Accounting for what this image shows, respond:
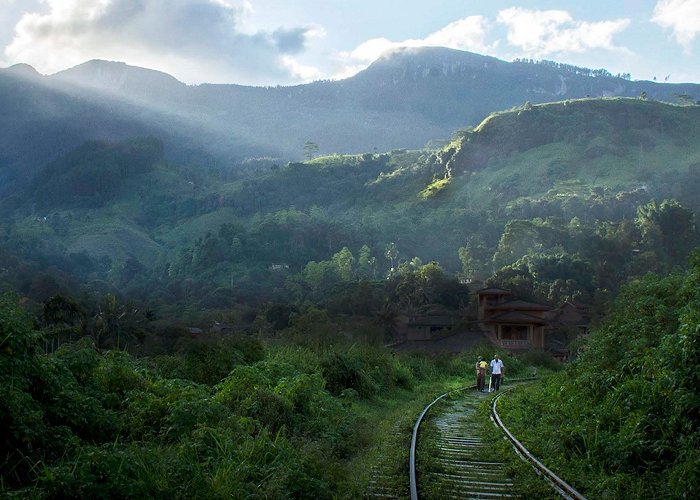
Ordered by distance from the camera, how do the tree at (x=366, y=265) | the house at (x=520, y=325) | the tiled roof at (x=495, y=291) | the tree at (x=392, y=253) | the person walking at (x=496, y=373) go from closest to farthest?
the person walking at (x=496, y=373), the house at (x=520, y=325), the tiled roof at (x=495, y=291), the tree at (x=366, y=265), the tree at (x=392, y=253)

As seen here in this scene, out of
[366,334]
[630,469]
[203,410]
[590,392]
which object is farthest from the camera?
[366,334]

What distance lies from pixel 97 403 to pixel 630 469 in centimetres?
707

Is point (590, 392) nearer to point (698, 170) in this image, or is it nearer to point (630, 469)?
point (630, 469)

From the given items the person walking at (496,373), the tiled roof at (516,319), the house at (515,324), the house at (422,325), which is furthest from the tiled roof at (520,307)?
the person walking at (496,373)

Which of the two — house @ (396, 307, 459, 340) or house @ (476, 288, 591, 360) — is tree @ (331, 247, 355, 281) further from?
house @ (476, 288, 591, 360)

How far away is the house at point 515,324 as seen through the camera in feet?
204

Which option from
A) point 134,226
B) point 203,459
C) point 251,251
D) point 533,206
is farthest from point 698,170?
point 203,459

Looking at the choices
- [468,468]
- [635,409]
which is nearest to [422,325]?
[635,409]

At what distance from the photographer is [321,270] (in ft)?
419

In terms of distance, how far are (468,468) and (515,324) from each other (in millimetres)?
54076

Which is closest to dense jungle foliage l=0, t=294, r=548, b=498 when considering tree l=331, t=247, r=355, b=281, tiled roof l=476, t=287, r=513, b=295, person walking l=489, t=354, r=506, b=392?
person walking l=489, t=354, r=506, b=392

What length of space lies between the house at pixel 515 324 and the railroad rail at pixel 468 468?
4711 centimetres

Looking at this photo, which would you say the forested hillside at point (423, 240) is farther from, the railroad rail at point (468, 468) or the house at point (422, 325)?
the railroad rail at point (468, 468)

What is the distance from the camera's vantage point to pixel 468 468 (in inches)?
421
